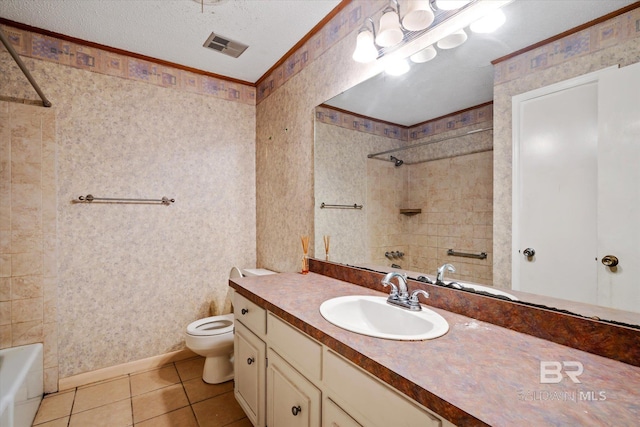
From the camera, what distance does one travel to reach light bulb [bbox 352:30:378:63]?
1.50 metres

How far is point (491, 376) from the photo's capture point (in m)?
0.69

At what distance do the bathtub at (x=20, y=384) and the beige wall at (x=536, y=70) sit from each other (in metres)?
2.18

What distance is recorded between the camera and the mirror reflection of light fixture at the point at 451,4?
1.16 meters

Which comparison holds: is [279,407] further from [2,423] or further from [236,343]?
[2,423]

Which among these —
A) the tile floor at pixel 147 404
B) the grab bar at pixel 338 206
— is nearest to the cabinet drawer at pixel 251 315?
the tile floor at pixel 147 404

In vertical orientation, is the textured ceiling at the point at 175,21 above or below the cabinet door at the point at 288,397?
above

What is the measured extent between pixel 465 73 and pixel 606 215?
720mm

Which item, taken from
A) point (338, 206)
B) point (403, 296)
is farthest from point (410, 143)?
point (403, 296)

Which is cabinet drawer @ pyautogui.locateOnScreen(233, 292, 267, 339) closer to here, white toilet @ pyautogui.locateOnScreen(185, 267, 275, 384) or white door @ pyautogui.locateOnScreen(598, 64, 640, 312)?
white toilet @ pyautogui.locateOnScreen(185, 267, 275, 384)

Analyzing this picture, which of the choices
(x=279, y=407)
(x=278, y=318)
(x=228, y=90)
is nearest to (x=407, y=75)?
(x=278, y=318)

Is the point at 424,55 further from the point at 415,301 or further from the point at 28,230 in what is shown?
the point at 28,230
